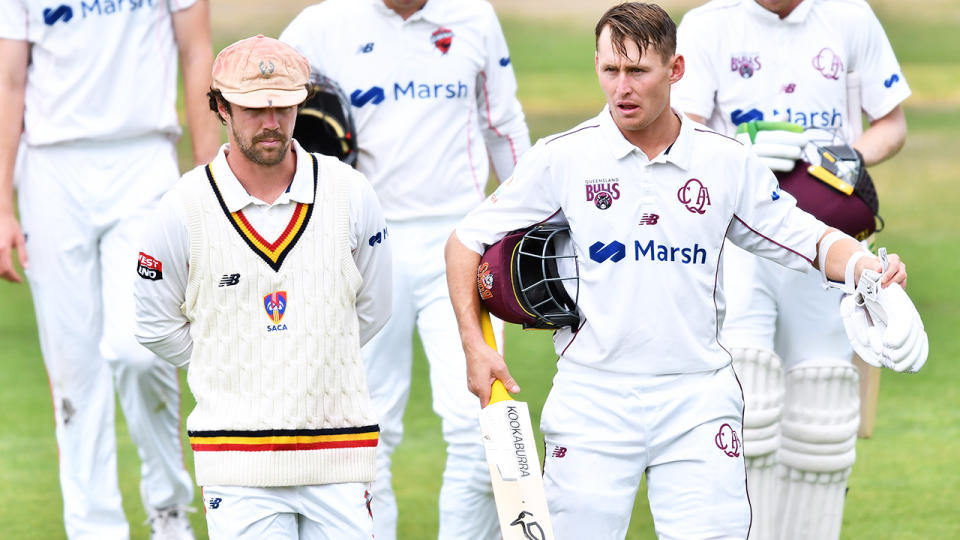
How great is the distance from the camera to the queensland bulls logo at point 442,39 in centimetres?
544

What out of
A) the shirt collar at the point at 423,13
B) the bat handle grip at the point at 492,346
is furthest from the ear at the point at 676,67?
the shirt collar at the point at 423,13

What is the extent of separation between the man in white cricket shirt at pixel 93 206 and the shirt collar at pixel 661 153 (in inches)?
72.2

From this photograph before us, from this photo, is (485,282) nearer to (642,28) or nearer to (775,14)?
(642,28)

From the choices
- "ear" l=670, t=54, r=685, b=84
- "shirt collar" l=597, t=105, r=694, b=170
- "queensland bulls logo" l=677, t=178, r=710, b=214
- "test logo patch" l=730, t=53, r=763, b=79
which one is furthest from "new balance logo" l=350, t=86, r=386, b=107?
"queensland bulls logo" l=677, t=178, r=710, b=214

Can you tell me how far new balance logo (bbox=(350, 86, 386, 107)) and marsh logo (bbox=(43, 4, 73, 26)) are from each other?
1.02 metres

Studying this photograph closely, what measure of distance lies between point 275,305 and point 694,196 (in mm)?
1142

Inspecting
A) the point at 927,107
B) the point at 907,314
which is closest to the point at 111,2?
the point at 907,314

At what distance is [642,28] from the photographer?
13.1 ft

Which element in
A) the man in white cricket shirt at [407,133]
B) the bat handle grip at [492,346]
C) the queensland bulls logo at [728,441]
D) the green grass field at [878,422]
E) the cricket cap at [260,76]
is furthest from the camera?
the green grass field at [878,422]

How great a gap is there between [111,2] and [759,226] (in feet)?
8.30

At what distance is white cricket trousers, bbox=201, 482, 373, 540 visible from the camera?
3.79 m

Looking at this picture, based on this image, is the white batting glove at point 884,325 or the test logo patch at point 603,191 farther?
the test logo patch at point 603,191

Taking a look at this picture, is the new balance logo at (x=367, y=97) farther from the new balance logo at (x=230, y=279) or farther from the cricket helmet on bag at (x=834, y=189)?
the new balance logo at (x=230, y=279)

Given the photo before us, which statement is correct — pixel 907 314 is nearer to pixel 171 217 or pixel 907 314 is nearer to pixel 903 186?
pixel 171 217
